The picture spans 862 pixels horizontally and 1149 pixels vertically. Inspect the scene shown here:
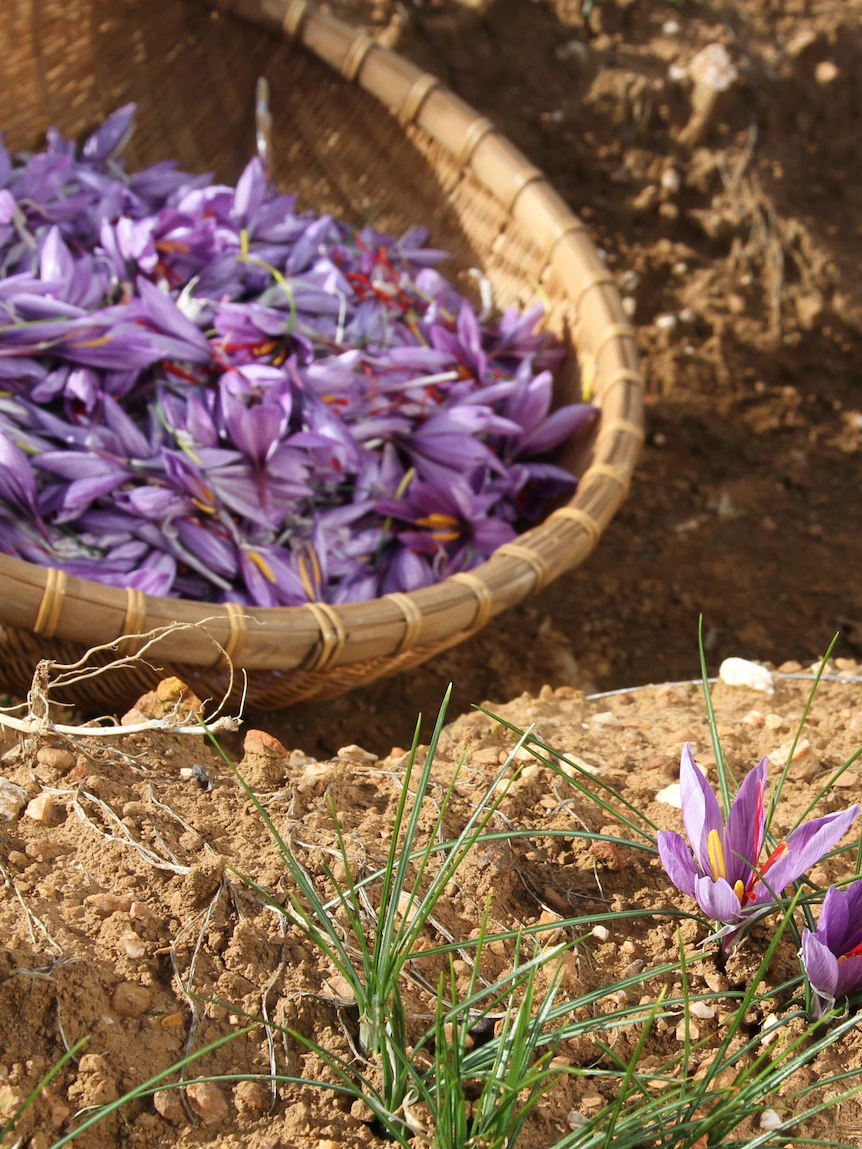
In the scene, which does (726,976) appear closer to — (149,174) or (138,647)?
(138,647)

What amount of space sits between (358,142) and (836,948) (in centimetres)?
194

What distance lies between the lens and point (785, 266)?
253cm

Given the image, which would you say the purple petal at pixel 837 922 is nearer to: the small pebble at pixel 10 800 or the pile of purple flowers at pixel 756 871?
the pile of purple flowers at pixel 756 871

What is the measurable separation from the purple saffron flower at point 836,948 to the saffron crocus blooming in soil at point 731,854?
4 centimetres

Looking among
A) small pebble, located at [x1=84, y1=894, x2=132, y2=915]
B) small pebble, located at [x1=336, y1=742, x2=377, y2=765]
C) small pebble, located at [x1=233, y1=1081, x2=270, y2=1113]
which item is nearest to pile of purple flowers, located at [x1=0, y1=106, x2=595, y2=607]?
small pebble, located at [x1=336, y1=742, x2=377, y2=765]

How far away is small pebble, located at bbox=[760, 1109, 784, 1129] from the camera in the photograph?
810mm

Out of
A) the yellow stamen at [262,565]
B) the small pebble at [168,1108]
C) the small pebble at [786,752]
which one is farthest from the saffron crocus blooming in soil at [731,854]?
the yellow stamen at [262,565]

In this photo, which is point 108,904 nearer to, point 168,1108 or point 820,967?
point 168,1108

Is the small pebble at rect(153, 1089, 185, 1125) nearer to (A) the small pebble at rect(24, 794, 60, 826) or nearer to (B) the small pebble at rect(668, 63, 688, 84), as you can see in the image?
(A) the small pebble at rect(24, 794, 60, 826)

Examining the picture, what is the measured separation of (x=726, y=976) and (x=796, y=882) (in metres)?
0.10

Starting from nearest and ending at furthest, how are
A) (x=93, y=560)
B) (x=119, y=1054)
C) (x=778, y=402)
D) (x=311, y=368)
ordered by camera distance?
(x=119, y=1054)
(x=93, y=560)
(x=311, y=368)
(x=778, y=402)

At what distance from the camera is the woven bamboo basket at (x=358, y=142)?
1777mm

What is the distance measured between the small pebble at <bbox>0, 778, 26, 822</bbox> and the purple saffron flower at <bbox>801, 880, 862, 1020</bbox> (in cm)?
68

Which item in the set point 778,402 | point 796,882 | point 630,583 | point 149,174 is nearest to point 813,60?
point 778,402
